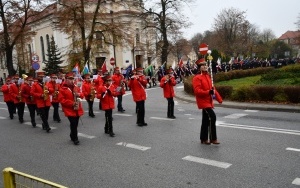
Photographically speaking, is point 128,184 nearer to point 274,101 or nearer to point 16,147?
point 16,147

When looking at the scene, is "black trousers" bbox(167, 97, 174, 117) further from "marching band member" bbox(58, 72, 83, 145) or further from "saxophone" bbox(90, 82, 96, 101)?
"marching band member" bbox(58, 72, 83, 145)

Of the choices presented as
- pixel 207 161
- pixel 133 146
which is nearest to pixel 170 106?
pixel 133 146

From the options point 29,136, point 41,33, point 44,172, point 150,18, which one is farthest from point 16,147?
point 41,33

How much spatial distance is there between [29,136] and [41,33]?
54818 millimetres

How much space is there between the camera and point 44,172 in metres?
6.70

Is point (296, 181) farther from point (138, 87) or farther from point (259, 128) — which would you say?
point (138, 87)

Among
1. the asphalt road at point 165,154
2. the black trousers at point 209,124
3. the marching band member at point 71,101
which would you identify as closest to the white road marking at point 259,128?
the asphalt road at point 165,154

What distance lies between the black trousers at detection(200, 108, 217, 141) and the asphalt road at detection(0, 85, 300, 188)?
259 millimetres

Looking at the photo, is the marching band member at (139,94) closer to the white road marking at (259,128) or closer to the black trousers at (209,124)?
the white road marking at (259,128)

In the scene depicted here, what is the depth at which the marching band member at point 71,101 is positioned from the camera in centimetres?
898

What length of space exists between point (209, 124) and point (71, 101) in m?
3.64

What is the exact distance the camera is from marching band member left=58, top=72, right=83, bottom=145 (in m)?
8.98

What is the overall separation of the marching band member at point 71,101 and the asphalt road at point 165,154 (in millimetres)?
604

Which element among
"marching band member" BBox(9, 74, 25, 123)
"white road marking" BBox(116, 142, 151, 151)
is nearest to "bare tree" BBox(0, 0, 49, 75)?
"marching band member" BBox(9, 74, 25, 123)
